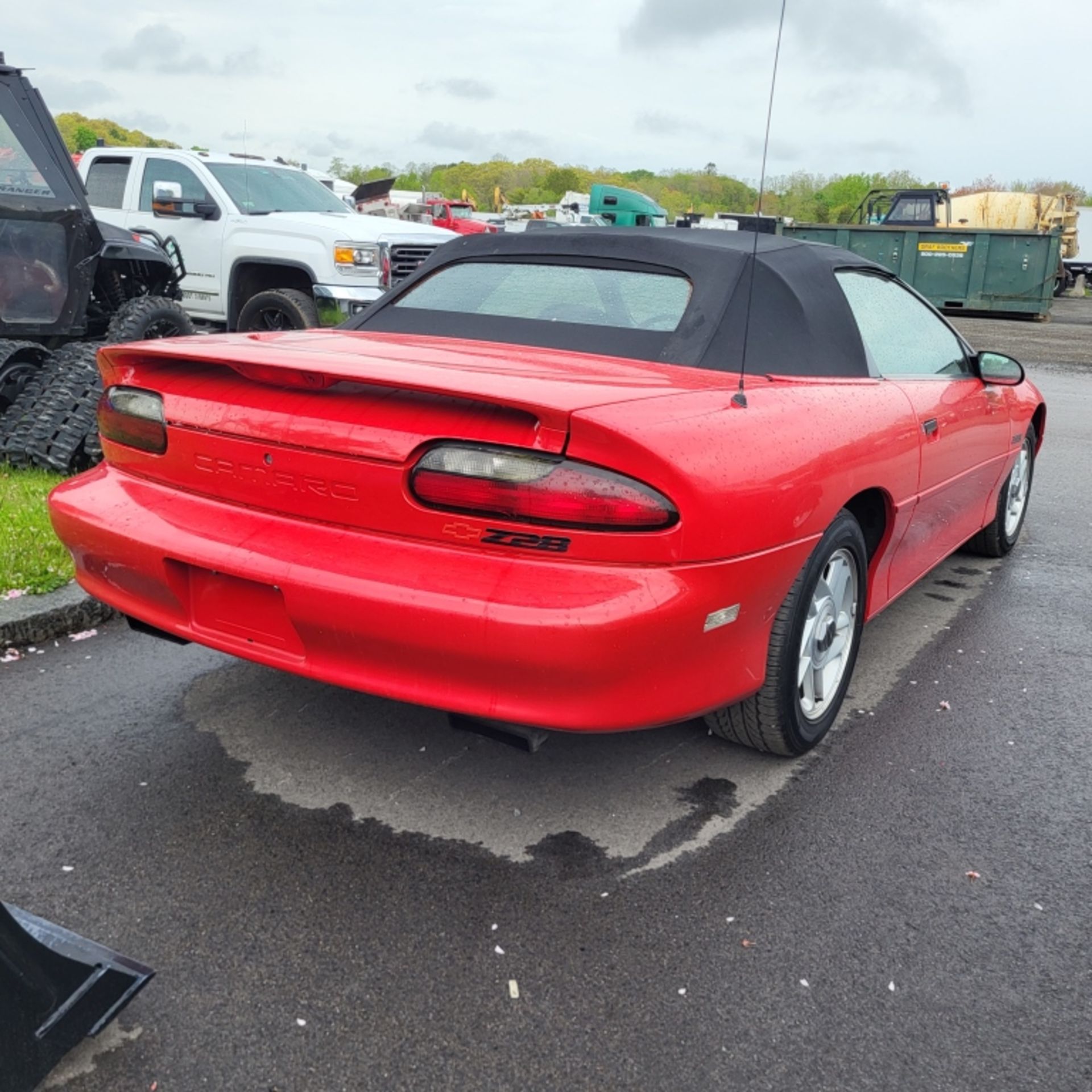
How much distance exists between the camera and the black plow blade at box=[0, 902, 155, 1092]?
1.87 metres

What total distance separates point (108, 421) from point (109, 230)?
5192mm

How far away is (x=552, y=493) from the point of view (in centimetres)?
245

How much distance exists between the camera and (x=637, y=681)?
253cm

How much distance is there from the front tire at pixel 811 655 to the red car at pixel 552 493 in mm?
11

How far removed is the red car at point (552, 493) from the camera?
8.08 ft

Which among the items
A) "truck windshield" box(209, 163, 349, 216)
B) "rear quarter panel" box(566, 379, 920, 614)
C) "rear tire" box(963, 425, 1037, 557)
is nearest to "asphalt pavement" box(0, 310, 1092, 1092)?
"rear quarter panel" box(566, 379, 920, 614)

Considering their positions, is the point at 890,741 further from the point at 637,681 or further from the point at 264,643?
the point at 264,643

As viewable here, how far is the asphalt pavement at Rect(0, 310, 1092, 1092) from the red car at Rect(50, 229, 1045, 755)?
1.29 feet

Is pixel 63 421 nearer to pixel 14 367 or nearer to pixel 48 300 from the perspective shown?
pixel 14 367

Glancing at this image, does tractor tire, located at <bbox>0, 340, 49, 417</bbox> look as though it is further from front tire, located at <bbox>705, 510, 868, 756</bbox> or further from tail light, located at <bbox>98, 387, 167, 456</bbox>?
front tire, located at <bbox>705, 510, 868, 756</bbox>

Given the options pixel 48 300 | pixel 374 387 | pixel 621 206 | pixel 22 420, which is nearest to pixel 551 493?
pixel 374 387

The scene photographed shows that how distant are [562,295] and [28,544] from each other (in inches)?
99.5

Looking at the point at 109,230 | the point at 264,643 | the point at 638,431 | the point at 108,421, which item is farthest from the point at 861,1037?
the point at 109,230

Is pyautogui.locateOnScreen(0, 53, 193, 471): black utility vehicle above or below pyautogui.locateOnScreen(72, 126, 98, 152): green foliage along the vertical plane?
below
